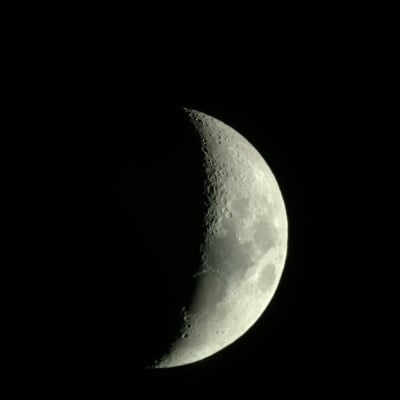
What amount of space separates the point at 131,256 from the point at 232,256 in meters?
0.82

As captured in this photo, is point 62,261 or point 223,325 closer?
point 62,261

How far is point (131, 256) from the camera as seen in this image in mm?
3916

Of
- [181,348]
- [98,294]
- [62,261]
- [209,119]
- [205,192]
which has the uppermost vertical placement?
[209,119]

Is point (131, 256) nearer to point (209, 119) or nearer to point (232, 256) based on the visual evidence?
point (232, 256)

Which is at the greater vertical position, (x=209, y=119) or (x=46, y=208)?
(x=209, y=119)

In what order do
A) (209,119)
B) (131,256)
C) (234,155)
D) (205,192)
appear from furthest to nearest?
(209,119) < (234,155) < (205,192) < (131,256)

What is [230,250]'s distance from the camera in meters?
4.19

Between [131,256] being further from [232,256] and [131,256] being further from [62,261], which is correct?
[232,256]

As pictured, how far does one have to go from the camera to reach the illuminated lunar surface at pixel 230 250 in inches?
164

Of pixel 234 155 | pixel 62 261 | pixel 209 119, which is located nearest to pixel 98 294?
pixel 62 261

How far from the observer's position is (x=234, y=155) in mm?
4664

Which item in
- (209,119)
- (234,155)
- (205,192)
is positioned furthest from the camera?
(209,119)

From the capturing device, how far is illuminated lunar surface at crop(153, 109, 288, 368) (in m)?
4.16

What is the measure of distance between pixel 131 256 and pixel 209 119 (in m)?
1.74
